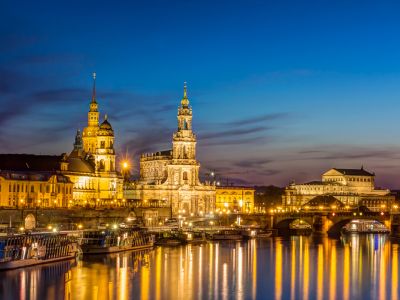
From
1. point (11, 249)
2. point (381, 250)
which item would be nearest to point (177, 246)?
point (381, 250)

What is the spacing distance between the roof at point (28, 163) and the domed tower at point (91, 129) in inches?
831

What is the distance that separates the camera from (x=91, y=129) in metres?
155

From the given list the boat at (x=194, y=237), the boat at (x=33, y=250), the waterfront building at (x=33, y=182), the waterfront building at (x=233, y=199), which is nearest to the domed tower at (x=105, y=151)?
the waterfront building at (x=33, y=182)

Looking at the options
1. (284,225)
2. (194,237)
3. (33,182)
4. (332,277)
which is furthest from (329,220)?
(332,277)

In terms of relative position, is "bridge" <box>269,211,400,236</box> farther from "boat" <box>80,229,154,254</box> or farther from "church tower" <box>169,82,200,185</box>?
"boat" <box>80,229,154,254</box>

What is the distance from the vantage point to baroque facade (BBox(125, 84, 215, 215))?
152 meters

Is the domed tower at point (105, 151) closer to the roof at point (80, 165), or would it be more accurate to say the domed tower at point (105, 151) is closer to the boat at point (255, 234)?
the roof at point (80, 165)

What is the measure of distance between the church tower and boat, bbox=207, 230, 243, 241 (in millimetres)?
29179

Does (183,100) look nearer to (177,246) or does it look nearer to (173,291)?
(177,246)

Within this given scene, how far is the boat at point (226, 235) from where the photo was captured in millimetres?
119625

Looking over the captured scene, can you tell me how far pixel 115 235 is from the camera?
9294cm

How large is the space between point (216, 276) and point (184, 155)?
8195cm

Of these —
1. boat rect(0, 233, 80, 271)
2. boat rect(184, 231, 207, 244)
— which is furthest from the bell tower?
boat rect(0, 233, 80, 271)

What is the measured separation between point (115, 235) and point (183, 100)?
67.4 meters
